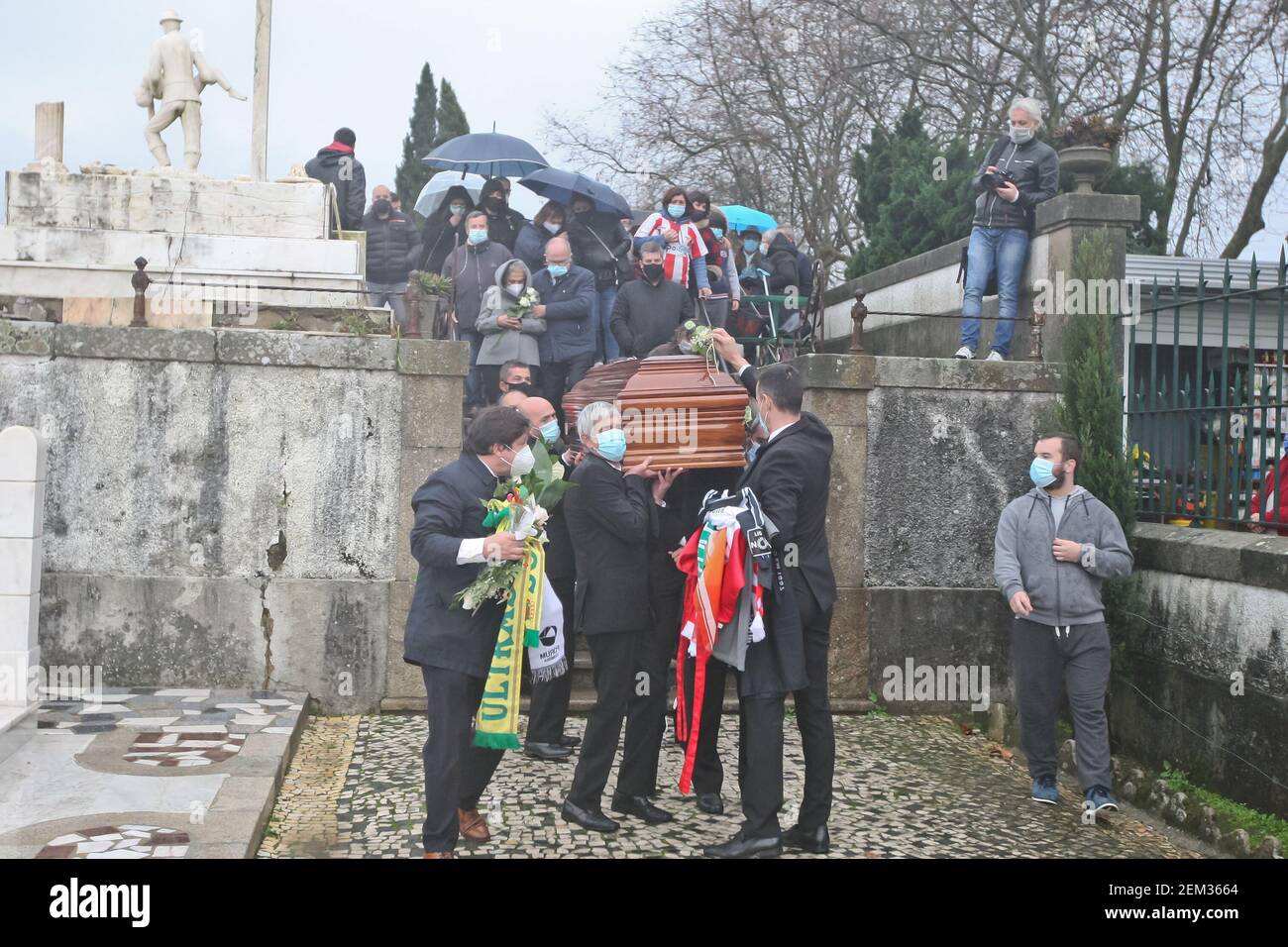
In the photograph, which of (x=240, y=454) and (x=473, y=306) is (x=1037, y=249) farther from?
(x=240, y=454)

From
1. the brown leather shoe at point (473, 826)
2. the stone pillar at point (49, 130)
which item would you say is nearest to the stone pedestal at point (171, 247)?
the stone pillar at point (49, 130)

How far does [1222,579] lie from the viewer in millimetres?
7055

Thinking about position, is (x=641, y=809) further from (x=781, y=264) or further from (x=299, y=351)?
(x=781, y=264)

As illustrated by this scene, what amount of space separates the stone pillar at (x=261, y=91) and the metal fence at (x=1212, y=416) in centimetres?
673

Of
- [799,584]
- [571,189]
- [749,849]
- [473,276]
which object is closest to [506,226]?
[571,189]

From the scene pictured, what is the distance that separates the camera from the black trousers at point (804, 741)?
5574mm

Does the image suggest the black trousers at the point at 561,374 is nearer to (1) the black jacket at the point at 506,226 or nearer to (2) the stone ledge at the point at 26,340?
(1) the black jacket at the point at 506,226

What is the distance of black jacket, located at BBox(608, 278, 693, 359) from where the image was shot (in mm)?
9812

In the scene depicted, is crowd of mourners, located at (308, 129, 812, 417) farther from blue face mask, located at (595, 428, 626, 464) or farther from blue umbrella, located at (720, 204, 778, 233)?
blue face mask, located at (595, 428, 626, 464)

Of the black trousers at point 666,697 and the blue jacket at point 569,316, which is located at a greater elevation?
the blue jacket at point 569,316

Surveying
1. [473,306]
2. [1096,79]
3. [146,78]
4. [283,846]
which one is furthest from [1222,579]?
[1096,79]

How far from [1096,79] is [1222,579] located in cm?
1497

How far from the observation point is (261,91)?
10.3m

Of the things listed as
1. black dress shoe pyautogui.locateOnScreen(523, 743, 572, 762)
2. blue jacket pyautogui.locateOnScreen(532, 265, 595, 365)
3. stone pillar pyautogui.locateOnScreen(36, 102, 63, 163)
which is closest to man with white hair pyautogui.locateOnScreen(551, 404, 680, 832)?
black dress shoe pyautogui.locateOnScreen(523, 743, 572, 762)
